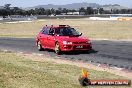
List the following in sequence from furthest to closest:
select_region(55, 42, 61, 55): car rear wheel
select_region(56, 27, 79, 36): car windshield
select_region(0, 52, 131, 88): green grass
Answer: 1. select_region(56, 27, 79, 36): car windshield
2. select_region(55, 42, 61, 55): car rear wheel
3. select_region(0, 52, 131, 88): green grass

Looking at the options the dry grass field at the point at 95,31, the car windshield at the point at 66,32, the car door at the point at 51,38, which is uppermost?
the car windshield at the point at 66,32

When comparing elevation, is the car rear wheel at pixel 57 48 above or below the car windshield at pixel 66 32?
below

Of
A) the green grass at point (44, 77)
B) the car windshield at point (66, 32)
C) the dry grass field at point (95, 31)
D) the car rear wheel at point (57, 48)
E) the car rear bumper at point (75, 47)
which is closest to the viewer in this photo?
the green grass at point (44, 77)

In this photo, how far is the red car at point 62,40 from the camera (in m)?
21.0

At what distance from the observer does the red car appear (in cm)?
2103

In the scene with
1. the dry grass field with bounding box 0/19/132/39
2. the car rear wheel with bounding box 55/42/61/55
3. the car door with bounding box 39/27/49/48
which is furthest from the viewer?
the dry grass field with bounding box 0/19/132/39

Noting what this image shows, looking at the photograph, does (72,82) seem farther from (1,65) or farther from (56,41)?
(56,41)

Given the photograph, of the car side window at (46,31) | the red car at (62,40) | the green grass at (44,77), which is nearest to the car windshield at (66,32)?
the red car at (62,40)

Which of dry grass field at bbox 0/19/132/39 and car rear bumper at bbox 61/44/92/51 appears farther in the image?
dry grass field at bbox 0/19/132/39

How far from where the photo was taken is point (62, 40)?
21156 mm

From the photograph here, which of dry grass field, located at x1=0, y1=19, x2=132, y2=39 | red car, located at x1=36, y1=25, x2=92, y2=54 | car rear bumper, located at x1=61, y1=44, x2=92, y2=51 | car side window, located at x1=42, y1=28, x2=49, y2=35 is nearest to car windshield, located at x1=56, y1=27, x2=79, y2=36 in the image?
red car, located at x1=36, y1=25, x2=92, y2=54

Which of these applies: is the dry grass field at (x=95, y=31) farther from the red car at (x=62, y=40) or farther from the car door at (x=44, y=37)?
the red car at (x=62, y=40)

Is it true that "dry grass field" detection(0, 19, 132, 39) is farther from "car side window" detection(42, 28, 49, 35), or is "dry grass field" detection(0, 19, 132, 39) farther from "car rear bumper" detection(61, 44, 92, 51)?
"car rear bumper" detection(61, 44, 92, 51)

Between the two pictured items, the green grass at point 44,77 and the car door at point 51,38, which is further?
the car door at point 51,38
